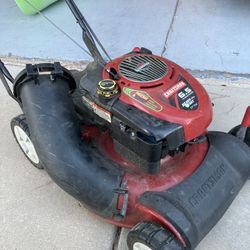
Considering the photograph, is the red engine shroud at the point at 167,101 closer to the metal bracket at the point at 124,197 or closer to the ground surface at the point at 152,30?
the metal bracket at the point at 124,197

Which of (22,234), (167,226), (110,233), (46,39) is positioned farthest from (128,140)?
(46,39)

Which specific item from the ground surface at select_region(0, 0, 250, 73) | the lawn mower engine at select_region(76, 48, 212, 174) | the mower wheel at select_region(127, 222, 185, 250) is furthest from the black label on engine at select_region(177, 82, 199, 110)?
the ground surface at select_region(0, 0, 250, 73)

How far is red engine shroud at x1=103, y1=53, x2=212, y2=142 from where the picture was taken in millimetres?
1097

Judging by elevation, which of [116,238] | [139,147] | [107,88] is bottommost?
[116,238]

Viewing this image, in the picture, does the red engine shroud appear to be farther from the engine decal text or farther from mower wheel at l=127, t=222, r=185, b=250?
mower wheel at l=127, t=222, r=185, b=250

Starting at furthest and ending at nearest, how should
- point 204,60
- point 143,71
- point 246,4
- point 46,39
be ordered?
point 246,4
point 46,39
point 204,60
point 143,71

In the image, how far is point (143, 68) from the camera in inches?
47.1

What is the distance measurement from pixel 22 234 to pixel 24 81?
410mm

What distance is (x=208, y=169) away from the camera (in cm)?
121

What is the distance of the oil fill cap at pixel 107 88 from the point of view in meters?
1.12

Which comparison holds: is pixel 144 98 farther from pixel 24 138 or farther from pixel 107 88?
pixel 24 138

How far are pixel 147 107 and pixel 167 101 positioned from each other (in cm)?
5

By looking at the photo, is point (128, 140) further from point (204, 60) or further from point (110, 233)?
point (204, 60)

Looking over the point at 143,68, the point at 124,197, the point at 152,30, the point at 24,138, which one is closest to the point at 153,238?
the point at 124,197
